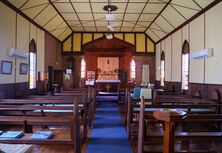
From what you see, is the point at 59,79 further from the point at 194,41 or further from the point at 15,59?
the point at 194,41

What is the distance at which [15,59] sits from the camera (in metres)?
8.73

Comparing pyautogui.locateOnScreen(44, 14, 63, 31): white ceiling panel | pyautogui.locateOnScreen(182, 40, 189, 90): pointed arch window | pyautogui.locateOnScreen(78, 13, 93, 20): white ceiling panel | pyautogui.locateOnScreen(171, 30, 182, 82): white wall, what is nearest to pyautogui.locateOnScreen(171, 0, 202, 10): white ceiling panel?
pyautogui.locateOnScreen(182, 40, 189, 90): pointed arch window

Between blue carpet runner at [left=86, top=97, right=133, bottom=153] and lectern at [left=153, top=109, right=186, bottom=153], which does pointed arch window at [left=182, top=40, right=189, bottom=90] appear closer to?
blue carpet runner at [left=86, top=97, right=133, bottom=153]

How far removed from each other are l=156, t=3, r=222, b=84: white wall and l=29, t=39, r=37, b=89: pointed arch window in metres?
6.21

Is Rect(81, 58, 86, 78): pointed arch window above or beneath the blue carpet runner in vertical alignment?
above

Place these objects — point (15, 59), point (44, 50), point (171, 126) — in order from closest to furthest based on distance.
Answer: point (171, 126), point (15, 59), point (44, 50)

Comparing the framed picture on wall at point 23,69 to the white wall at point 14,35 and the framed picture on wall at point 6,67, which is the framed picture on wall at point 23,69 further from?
the framed picture on wall at point 6,67

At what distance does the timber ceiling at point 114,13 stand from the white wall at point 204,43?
39cm

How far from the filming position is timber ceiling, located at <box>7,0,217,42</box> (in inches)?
365

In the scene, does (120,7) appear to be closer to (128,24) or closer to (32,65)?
(128,24)

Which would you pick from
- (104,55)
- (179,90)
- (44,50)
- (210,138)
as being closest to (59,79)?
(44,50)

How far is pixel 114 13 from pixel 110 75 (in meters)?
6.74

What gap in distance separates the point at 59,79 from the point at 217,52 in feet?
31.1

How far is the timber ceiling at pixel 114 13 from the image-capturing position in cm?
928
